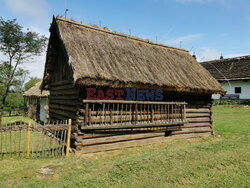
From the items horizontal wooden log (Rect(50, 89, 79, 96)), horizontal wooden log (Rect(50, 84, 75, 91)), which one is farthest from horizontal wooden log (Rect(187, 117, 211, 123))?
horizontal wooden log (Rect(50, 84, 75, 91))

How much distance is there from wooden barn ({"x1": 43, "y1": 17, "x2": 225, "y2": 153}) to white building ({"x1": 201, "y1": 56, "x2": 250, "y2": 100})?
47.0 ft

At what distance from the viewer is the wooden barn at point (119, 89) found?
7086 millimetres

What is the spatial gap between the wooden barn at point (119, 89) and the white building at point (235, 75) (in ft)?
47.0

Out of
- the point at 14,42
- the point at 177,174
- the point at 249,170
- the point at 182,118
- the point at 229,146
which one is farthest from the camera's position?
the point at 14,42

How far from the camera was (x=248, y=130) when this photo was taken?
1085cm

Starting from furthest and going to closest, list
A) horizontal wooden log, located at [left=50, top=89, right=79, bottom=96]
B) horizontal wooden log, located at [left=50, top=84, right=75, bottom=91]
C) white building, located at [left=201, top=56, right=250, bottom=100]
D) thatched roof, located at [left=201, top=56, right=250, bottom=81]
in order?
thatched roof, located at [left=201, top=56, right=250, bottom=81] → white building, located at [left=201, top=56, right=250, bottom=100] → horizontal wooden log, located at [left=50, top=84, right=75, bottom=91] → horizontal wooden log, located at [left=50, top=89, right=79, bottom=96]

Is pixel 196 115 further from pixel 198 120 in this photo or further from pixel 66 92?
pixel 66 92

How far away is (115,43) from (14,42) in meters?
7.98

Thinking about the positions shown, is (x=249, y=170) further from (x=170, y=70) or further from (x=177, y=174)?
(x=170, y=70)

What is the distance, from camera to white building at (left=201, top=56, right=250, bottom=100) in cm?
2258

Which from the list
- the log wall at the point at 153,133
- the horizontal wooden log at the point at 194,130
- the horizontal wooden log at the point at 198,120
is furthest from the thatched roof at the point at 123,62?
the horizontal wooden log at the point at 194,130

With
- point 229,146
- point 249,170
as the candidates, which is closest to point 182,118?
point 229,146

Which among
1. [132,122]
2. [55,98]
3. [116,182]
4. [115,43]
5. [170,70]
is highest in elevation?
[115,43]

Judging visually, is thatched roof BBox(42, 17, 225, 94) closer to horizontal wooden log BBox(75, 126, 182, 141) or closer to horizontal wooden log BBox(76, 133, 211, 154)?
horizontal wooden log BBox(75, 126, 182, 141)
